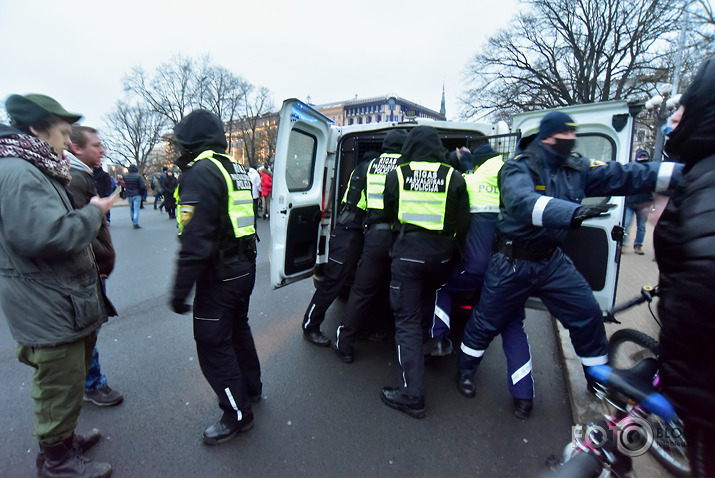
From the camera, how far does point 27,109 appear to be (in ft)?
5.89

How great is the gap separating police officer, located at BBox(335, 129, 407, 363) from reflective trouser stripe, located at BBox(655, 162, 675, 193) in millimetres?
1726

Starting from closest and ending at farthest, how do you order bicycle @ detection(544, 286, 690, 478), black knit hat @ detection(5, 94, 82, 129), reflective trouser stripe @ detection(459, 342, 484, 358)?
bicycle @ detection(544, 286, 690, 478) → black knit hat @ detection(5, 94, 82, 129) → reflective trouser stripe @ detection(459, 342, 484, 358)

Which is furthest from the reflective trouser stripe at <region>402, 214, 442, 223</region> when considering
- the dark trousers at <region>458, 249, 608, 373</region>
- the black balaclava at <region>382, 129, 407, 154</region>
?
the black balaclava at <region>382, 129, 407, 154</region>

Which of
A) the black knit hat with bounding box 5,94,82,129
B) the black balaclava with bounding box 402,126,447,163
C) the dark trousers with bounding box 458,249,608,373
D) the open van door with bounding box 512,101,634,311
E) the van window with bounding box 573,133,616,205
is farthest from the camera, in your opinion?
the van window with bounding box 573,133,616,205

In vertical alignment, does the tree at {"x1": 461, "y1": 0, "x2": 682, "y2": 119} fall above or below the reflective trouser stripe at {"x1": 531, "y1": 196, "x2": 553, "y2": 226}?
above

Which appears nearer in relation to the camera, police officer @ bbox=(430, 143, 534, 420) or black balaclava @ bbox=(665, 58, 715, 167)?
black balaclava @ bbox=(665, 58, 715, 167)

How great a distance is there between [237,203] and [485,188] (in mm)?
1838

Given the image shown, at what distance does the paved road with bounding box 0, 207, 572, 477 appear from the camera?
215 centimetres

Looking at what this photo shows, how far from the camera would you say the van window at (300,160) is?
3.45 metres

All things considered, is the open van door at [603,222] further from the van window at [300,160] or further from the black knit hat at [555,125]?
the van window at [300,160]

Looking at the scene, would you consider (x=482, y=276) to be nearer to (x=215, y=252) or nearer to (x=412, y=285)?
(x=412, y=285)

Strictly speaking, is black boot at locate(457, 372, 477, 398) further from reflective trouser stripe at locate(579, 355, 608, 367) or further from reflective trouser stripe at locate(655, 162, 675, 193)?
reflective trouser stripe at locate(655, 162, 675, 193)

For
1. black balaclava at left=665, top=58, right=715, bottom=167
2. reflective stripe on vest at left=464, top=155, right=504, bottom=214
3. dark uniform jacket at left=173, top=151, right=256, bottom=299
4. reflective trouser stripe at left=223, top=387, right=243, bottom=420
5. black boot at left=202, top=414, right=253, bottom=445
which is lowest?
black boot at left=202, top=414, right=253, bottom=445

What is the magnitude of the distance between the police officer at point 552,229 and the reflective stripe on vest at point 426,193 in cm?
41
